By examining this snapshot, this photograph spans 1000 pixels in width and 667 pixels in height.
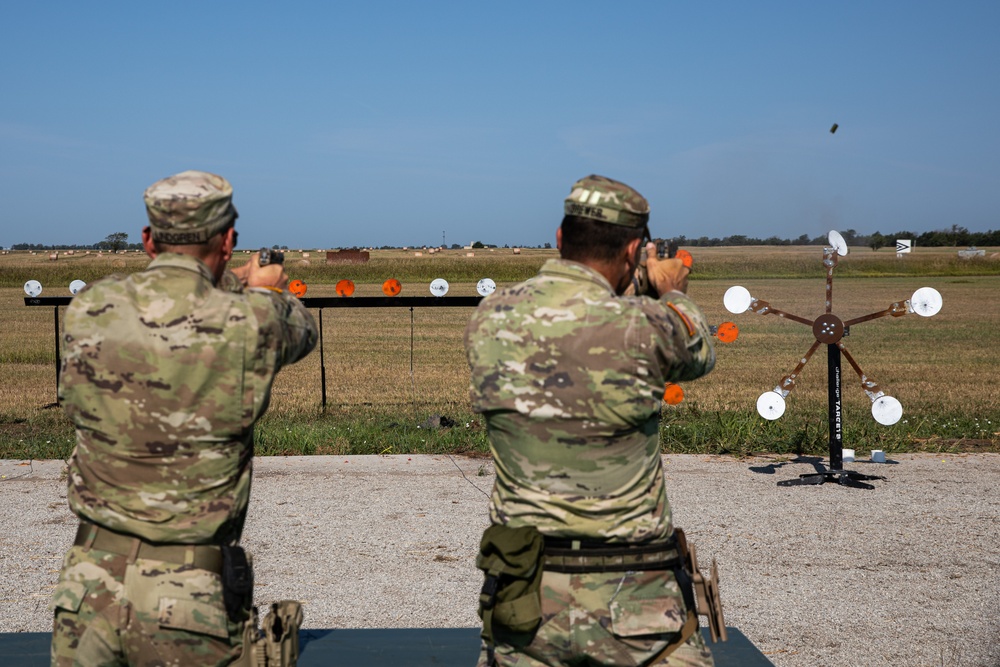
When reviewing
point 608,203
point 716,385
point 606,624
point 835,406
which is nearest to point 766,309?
point 835,406

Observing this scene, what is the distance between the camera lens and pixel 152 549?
8.94 ft

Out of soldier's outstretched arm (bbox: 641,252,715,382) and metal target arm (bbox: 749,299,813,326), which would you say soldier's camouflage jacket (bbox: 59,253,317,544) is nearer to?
soldier's outstretched arm (bbox: 641,252,715,382)

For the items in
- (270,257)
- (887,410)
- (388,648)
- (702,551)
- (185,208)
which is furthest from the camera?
(887,410)

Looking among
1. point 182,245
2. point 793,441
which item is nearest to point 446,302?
point 793,441

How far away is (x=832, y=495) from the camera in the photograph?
7957 mm

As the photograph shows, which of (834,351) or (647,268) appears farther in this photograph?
(834,351)

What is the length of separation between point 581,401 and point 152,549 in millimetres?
1215

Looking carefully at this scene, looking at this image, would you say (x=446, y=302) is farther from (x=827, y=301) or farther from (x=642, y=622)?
(x=642, y=622)

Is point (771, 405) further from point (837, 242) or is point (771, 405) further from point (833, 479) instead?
point (837, 242)

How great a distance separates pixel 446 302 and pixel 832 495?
502cm

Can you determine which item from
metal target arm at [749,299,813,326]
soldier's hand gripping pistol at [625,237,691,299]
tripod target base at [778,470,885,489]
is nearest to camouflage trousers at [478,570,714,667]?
soldier's hand gripping pistol at [625,237,691,299]

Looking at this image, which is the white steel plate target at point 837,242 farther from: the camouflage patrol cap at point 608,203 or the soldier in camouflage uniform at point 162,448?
the soldier in camouflage uniform at point 162,448

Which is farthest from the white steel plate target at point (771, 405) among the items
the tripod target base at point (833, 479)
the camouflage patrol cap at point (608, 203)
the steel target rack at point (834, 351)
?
the camouflage patrol cap at point (608, 203)

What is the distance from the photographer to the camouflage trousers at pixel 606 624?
2.78 meters
